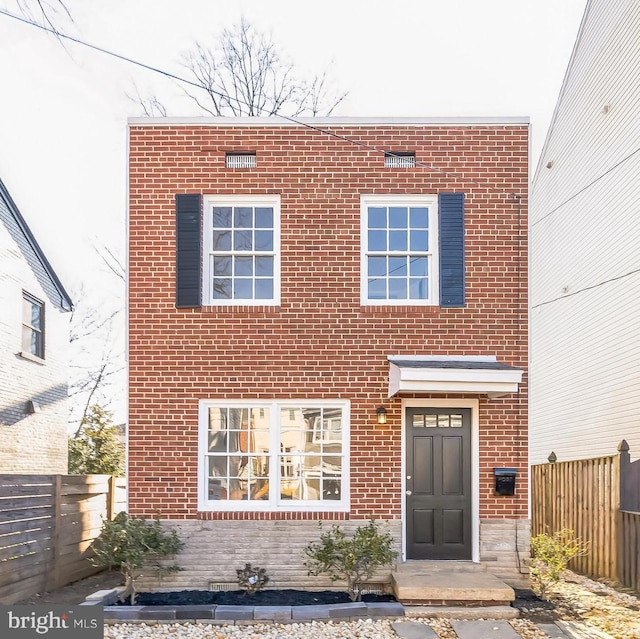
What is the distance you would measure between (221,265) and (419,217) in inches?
109

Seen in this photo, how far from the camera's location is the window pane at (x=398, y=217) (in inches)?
356

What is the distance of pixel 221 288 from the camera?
9.02 metres

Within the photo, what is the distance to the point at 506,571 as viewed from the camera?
8.53m

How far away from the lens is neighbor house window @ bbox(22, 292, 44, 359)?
15633 millimetres

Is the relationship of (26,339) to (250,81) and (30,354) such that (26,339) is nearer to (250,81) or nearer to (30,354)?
(30,354)

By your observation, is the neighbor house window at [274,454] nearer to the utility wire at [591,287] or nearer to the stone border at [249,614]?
the stone border at [249,614]

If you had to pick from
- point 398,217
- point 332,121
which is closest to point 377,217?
point 398,217

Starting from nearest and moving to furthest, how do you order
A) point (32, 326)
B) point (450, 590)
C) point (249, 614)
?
point (249, 614)
point (450, 590)
point (32, 326)

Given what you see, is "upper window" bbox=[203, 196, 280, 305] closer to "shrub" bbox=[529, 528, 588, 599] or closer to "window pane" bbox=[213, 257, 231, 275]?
"window pane" bbox=[213, 257, 231, 275]

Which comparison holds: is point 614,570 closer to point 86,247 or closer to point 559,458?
point 559,458

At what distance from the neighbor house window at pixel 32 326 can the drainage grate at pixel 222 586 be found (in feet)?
29.9

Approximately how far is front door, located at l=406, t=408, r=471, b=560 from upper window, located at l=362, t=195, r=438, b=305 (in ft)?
5.30

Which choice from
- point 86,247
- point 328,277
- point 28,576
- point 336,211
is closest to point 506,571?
point 328,277

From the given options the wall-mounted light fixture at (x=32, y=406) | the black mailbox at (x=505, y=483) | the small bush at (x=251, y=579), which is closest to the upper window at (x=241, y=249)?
→ the small bush at (x=251, y=579)
